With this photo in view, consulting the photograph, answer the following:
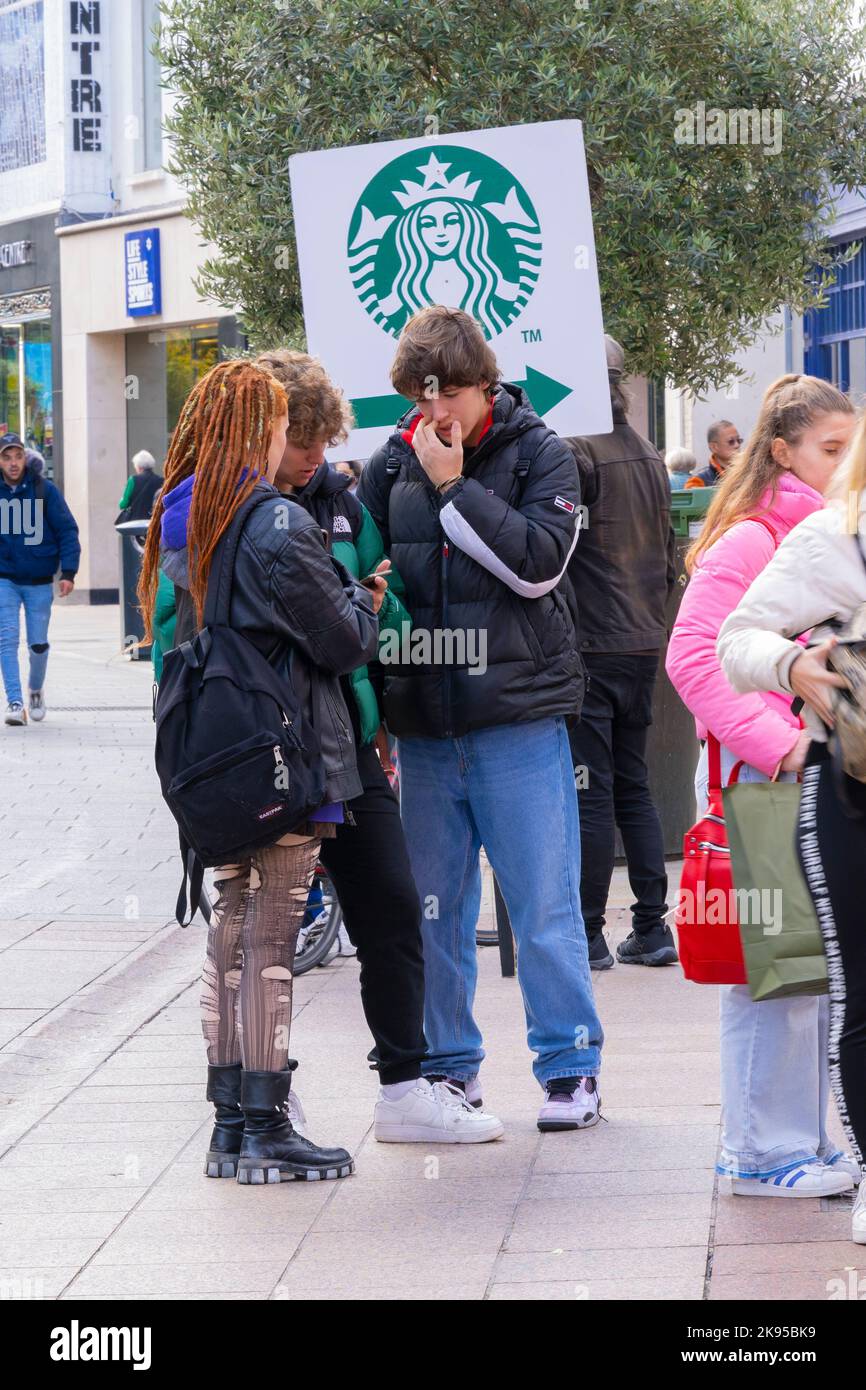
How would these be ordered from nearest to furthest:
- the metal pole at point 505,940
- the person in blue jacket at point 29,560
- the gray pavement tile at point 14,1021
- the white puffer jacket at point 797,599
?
the white puffer jacket at point 797,599, the gray pavement tile at point 14,1021, the metal pole at point 505,940, the person in blue jacket at point 29,560

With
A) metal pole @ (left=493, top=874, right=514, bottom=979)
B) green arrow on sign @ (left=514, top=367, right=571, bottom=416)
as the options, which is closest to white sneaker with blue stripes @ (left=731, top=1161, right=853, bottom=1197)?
metal pole @ (left=493, top=874, right=514, bottom=979)

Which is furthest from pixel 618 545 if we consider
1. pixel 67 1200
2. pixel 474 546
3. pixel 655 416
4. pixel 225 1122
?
pixel 655 416

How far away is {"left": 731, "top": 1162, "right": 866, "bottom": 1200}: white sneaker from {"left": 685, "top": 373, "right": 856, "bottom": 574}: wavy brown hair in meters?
1.37

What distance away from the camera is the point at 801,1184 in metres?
4.20

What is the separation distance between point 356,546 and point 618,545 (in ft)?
7.12

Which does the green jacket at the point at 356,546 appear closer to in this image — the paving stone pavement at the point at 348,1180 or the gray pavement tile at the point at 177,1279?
the paving stone pavement at the point at 348,1180

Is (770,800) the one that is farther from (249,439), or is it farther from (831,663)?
(249,439)

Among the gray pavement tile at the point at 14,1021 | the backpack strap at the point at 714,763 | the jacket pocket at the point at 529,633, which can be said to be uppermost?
the jacket pocket at the point at 529,633

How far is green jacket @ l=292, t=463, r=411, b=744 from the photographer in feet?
15.3

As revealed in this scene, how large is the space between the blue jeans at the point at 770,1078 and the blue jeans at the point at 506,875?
0.60 meters

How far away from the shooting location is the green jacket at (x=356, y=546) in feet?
15.3

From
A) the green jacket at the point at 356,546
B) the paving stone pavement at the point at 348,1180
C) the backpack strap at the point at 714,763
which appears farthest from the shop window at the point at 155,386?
the backpack strap at the point at 714,763

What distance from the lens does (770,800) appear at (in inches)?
146

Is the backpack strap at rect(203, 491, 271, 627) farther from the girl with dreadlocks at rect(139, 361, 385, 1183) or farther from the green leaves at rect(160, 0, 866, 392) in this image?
the green leaves at rect(160, 0, 866, 392)
